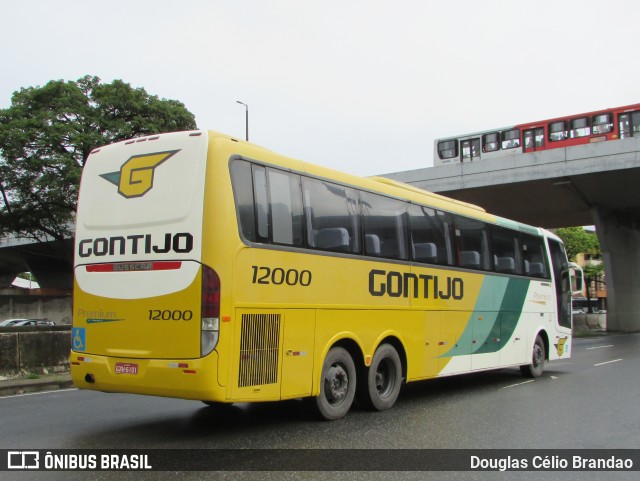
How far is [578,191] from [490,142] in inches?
243

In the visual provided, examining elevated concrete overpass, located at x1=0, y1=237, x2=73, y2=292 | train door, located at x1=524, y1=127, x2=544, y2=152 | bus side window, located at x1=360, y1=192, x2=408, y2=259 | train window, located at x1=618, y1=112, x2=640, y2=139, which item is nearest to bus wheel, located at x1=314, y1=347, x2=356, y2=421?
bus side window, located at x1=360, y1=192, x2=408, y2=259

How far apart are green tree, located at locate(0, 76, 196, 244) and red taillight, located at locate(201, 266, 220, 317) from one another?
26291 mm

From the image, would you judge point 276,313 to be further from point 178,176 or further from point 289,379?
point 178,176

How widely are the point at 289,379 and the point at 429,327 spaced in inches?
137

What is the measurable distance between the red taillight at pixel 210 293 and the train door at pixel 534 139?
32068 millimetres

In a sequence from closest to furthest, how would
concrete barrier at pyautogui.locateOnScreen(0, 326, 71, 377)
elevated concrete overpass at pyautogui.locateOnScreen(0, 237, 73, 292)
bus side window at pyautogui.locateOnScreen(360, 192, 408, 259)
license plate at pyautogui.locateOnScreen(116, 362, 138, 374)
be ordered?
license plate at pyautogui.locateOnScreen(116, 362, 138, 374), bus side window at pyautogui.locateOnScreen(360, 192, 408, 259), concrete barrier at pyautogui.locateOnScreen(0, 326, 71, 377), elevated concrete overpass at pyautogui.locateOnScreen(0, 237, 73, 292)

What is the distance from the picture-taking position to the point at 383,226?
9086 millimetres

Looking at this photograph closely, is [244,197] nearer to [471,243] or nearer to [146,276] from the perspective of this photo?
[146,276]

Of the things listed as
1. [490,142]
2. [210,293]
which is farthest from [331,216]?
[490,142]

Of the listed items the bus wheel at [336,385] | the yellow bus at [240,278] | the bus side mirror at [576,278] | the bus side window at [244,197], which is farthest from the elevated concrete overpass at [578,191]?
the bus side window at [244,197]

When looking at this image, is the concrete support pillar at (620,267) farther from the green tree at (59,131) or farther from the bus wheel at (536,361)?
the bus wheel at (536,361)

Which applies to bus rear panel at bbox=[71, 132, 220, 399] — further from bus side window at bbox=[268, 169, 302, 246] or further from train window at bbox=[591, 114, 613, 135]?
train window at bbox=[591, 114, 613, 135]

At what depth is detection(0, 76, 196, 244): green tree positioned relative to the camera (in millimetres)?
31062

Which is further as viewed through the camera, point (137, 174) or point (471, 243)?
point (471, 243)
